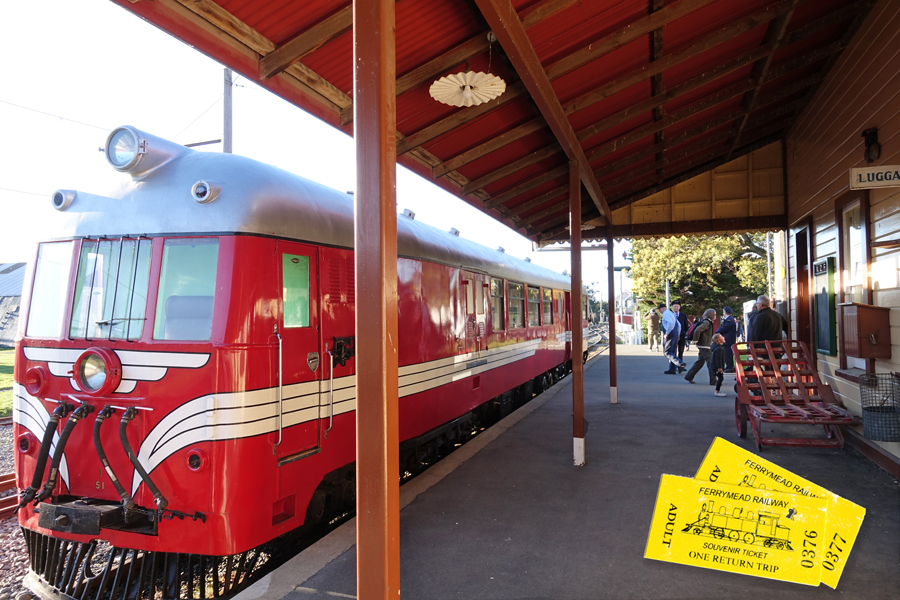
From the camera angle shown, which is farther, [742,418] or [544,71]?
[742,418]

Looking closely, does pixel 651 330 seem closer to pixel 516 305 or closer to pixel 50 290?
pixel 516 305

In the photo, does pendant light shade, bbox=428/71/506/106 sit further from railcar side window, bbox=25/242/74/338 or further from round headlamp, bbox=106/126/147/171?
railcar side window, bbox=25/242/74/338

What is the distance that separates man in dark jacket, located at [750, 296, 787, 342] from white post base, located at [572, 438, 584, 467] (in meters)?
4.43

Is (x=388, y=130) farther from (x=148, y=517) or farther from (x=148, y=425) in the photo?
(x=148, y=517)

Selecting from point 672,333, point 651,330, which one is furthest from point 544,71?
point 651,330

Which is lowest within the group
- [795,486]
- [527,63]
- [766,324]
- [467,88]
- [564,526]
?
[564,526]

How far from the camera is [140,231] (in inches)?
149

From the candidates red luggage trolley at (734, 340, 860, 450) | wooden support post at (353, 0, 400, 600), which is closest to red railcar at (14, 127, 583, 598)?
wooden support post at (353, 0, 400, 600)

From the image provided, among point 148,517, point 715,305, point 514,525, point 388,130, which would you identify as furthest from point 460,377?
point 715,305

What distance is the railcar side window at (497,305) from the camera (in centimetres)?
Answer: 858

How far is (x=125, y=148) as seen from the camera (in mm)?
3908

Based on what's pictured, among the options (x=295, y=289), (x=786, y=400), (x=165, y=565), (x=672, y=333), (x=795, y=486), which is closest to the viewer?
(x=795, y=486)

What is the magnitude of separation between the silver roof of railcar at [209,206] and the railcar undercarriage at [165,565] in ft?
6.74

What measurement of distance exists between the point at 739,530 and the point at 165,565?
11.6ft
